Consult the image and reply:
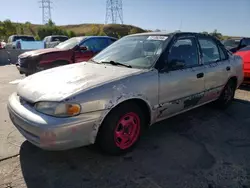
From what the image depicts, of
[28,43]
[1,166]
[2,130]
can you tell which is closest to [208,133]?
[1,166]

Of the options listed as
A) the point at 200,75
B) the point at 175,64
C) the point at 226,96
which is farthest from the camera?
the point at 226,96

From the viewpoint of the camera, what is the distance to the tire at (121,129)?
2.84 m

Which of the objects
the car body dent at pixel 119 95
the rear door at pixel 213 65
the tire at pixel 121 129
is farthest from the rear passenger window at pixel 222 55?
the tire at pixel 121 129

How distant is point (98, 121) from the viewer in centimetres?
271

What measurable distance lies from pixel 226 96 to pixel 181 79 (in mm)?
1903

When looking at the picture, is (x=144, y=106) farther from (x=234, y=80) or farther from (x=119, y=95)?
(x=234, y=80)

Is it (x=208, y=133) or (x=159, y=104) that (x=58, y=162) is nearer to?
(x=159, y=104)

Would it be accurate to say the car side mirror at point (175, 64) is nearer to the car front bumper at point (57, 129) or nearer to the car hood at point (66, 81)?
the car hood at point (66, 81)

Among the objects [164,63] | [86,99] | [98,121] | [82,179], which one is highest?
[164,63]

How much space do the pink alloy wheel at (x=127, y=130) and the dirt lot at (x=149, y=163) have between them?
0.16 metres

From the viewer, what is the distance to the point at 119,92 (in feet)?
9.28

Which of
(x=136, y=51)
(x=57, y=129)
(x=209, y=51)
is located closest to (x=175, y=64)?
(x=136, y=51)

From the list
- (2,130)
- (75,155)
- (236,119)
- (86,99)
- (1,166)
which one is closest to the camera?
(86,99)

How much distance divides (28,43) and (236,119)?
16.4 metres
